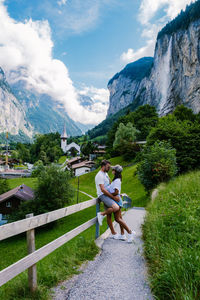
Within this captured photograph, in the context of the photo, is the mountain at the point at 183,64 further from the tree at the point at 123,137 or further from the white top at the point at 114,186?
the white top at the point at 114,186

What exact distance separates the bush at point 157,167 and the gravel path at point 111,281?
11708mm

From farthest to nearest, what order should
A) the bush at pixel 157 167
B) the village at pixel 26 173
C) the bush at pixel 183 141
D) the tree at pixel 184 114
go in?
the tree at pixel 184 114
the village at pixel 26 173
the bush at pixel 183 141
the bush at pixel 157 167

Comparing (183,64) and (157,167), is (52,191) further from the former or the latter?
(183,64)

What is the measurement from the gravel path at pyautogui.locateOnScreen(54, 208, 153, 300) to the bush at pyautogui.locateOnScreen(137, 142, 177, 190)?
11.7 m

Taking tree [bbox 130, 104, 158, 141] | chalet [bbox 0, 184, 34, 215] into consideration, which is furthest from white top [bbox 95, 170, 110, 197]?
tree [bbox 130, 104, 158, 141]

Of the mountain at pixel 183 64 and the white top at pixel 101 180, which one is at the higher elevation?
the mountain at pixel 183 64

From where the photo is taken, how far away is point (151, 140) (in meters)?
24.2

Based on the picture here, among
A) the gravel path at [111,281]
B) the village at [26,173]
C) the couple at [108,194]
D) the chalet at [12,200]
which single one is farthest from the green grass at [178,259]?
the chalet at [12,200]

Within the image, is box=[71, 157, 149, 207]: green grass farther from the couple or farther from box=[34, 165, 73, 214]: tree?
the couple

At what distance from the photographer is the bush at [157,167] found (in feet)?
50.3

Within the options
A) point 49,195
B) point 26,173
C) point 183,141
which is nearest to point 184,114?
point 183,141

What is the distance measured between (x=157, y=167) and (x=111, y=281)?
13.0 meters

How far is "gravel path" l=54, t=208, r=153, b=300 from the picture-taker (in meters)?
2.72

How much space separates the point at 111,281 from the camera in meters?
3.09
